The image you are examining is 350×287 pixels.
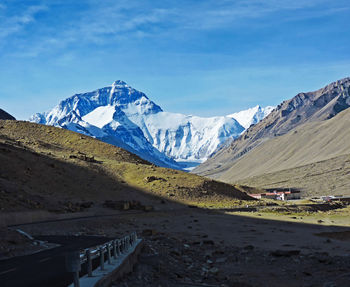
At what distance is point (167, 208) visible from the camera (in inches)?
3059

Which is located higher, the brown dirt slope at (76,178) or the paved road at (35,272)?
the brown dirt slope at (76,178)

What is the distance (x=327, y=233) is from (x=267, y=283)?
27.8 m

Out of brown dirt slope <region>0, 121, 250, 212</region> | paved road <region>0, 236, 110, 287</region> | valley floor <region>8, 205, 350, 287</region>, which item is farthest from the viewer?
brown dirt slope <region>0, 121, 250, 212</region>

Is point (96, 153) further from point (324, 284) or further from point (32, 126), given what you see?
point (324, 284)

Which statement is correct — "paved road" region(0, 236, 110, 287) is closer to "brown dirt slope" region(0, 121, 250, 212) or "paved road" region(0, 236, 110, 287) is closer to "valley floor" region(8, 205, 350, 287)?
"valley floor" region(8, 205, 350, 287)

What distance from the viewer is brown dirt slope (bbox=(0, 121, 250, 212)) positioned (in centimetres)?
6700

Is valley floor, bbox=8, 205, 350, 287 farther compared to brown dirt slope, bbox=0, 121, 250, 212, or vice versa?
brown dirt slope, bbox=0, 121, 250, 212

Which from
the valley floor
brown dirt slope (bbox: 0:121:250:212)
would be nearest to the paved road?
the valley floor

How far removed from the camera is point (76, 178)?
274 feet

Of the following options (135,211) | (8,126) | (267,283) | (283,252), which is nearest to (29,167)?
(135,211)

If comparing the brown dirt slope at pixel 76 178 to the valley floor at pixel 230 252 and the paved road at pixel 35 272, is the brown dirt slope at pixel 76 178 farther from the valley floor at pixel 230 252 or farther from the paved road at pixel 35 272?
the paved road at pixel 35 272

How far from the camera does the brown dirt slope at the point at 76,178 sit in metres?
67.0

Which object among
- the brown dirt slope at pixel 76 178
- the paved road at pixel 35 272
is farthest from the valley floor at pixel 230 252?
the brown dirt slope at pixel 76 178

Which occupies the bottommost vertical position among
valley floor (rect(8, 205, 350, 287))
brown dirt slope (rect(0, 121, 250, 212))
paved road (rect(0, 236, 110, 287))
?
valley floor (rect(8, 205, 350, 287))
